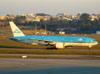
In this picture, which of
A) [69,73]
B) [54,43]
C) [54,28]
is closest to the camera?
[69,73]

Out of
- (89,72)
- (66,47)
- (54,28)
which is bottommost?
(54,28)

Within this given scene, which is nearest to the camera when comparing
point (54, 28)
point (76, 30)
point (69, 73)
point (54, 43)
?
point (69, 73)

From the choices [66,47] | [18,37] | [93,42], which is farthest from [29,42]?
[93,42]

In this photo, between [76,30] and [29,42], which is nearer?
[29,42]

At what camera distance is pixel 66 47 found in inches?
2275

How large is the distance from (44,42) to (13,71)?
34.1 m

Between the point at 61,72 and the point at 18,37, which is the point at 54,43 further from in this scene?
the point at 61,72

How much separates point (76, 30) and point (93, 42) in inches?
3790

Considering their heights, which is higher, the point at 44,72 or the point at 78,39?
the point at 44,72

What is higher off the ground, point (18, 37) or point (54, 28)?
point (18, 37)

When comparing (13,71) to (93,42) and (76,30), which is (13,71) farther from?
(76,30)

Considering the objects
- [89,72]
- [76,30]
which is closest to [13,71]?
[89,72]

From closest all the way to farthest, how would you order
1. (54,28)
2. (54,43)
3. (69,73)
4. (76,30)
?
(69,73) < (54,43) < (76,30) < (54,28)

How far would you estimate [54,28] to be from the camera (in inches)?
6590
